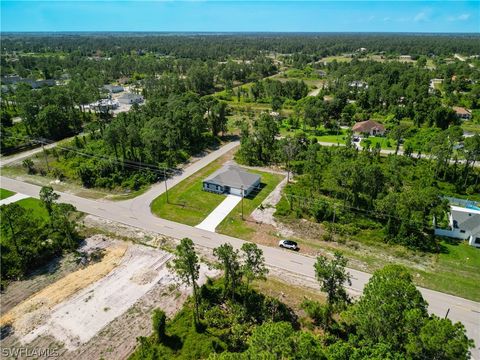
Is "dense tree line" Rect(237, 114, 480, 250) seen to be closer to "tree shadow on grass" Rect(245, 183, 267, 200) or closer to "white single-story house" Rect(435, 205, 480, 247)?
"white single-story house" Rect(435, 205, 480, 247)

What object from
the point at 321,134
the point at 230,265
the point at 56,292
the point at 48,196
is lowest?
the point at 56,292

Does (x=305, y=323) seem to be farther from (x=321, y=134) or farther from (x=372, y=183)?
(x=321, y=134)

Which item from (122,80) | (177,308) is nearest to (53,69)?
(122,80)

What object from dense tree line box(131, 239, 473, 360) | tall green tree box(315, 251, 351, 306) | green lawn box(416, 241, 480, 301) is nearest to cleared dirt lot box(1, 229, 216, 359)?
dense tree line box(131, 239, 473, 360)

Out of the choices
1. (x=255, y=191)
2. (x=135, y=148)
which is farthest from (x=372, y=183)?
(x=135, y=148)

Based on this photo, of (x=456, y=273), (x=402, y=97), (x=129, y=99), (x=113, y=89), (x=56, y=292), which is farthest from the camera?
(x=113, y=89)
